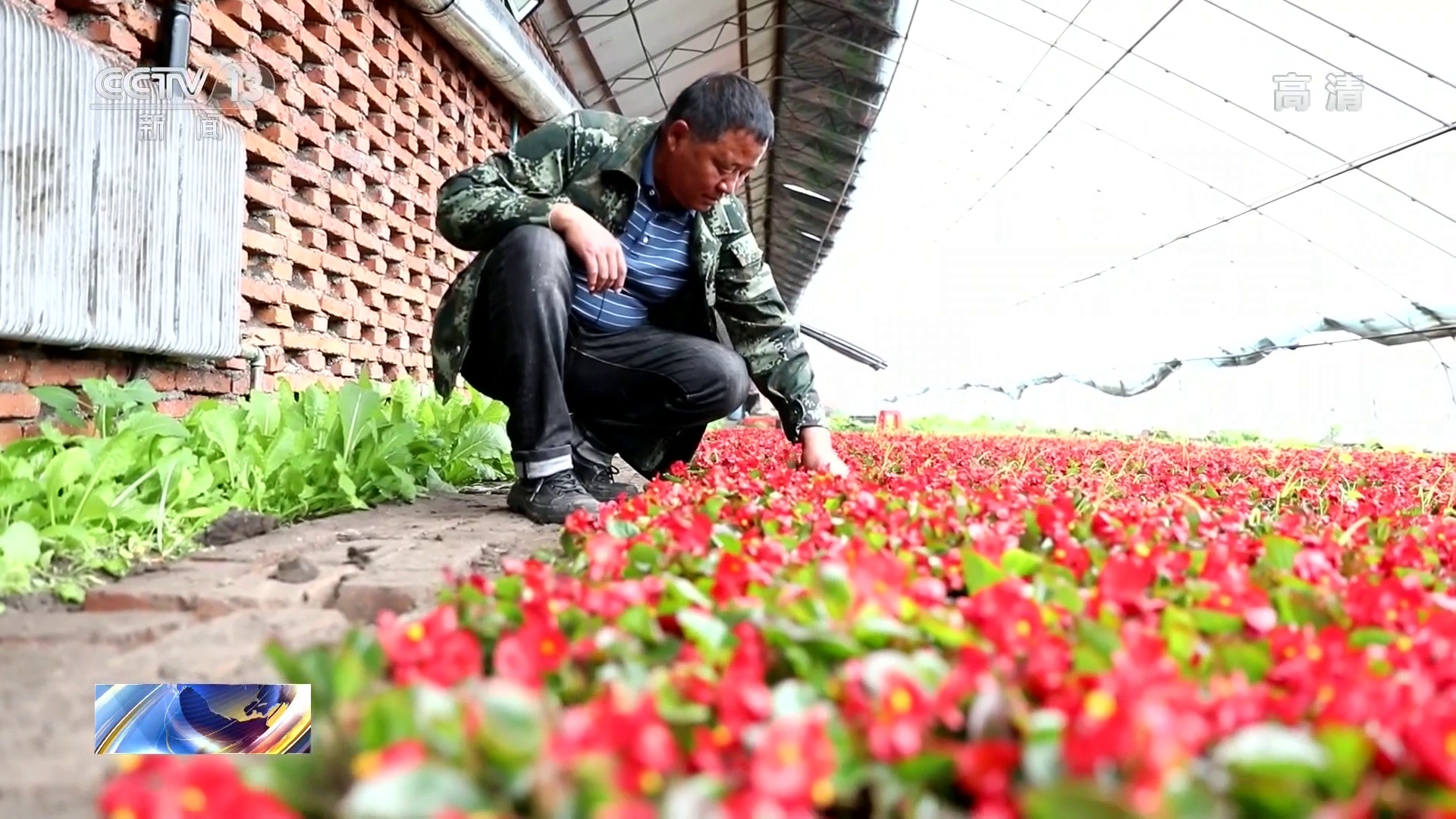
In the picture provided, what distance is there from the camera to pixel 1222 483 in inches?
131

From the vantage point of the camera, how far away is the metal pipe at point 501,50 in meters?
5.38

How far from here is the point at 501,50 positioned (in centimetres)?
611

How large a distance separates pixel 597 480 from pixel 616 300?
586mm

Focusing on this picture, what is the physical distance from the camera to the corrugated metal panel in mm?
2520

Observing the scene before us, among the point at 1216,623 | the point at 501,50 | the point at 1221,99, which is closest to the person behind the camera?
the point at 1216,623

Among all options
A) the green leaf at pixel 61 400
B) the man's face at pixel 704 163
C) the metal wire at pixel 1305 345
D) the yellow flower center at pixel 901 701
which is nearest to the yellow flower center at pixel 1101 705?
the yellow flower center at pixel 901 701

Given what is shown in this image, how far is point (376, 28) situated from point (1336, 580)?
5125 millimetres

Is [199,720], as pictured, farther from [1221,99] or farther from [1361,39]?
[1221,99]

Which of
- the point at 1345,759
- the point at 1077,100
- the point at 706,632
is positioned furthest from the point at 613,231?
the point at 1077,100

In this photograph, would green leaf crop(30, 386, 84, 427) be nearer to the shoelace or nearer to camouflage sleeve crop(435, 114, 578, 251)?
camouflage sleeve crop(435, 114, 578, 251)

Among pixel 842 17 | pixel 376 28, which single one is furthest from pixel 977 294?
pixel 376 28

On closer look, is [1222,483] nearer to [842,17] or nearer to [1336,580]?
[1336,580]

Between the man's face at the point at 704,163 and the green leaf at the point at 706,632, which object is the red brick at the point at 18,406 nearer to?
the man's face at the point at 704,163

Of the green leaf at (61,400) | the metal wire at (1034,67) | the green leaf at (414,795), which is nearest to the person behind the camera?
the green leaf at (414,795)
